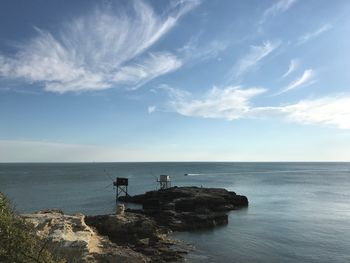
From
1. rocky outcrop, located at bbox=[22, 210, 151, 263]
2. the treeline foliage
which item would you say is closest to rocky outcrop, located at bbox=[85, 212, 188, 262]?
rocky outcrop, located at bbox=[22, 210, 151, 263]

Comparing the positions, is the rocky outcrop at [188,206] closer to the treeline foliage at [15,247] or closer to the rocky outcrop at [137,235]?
the rocky outcrop at [137,235]

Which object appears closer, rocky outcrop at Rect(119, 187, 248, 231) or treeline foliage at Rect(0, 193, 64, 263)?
treeline foliage at Rect(0, 193, 64, 263)

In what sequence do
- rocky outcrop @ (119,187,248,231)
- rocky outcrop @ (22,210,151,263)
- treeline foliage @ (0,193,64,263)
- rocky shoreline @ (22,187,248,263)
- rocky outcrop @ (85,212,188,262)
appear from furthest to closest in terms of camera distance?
rocky outcrop @ (119,187,248,231) → rocky outcrop @ (85,212,188,262) → rocky shoreline @ (22,187,248,263) → rocky outcrop @ (22,210,151,263) → treeline foliage @ (0,193,64,263)

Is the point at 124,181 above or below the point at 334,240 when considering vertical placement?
above

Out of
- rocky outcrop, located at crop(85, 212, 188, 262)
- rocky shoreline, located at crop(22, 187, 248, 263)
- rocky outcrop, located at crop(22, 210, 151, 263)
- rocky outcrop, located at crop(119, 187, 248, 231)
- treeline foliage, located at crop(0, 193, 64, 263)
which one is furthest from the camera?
rocky outcrop, located at crop(119, 187, 248, 231)

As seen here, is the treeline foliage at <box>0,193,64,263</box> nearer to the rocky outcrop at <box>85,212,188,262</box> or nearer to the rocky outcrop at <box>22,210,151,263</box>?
the rocky outcrop at <box>22,210,151,263</box>

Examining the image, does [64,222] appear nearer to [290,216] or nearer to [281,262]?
[281,262]

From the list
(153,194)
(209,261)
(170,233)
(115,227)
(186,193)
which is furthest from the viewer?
(153,194)

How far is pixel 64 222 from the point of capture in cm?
4184

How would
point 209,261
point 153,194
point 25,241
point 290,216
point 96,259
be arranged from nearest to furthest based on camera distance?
point 25,241 → point 96,259 → point 209,261 → point 290,216 → point 153,194

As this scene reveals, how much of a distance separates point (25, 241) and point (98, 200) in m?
79.5

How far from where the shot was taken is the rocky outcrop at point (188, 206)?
5959 centimetres

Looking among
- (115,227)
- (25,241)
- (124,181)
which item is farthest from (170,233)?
(124,181)

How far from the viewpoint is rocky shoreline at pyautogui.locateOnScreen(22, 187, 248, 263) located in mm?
35875
